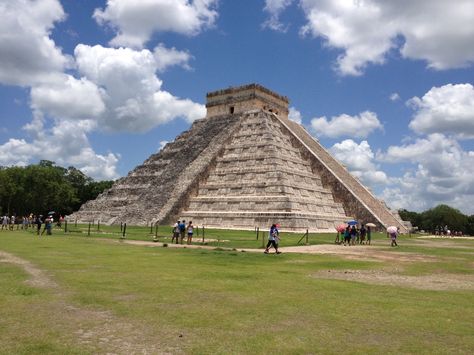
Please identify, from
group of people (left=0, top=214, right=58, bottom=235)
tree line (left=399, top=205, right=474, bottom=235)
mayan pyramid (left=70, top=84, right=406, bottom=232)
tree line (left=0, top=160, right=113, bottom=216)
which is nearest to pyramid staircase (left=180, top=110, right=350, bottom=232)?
mayan pyramid (left=70, top=84, right=406, bottom=232)

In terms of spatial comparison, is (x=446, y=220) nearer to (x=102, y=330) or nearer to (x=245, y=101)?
(x=245, y=101)

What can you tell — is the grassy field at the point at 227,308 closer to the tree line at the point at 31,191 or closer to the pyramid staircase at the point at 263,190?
the pyramid staircase at the point at 263,190

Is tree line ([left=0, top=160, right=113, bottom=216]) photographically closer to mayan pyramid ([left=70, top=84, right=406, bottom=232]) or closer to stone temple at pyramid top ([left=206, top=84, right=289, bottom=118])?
mayan pyramid ([left=70, top=84, right=406, bottom=232])

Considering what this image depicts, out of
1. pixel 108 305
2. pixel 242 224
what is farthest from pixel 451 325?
pixel 242 224

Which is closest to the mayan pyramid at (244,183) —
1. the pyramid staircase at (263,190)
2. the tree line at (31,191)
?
the pyramid staircase at (263,190)

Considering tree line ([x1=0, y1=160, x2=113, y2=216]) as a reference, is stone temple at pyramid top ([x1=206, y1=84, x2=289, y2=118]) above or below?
above

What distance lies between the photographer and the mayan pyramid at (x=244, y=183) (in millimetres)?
32031

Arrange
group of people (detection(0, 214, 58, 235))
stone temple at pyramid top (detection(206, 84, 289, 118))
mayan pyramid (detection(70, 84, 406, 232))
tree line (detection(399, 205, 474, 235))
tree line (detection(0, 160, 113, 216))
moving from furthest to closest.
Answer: tree line (detection(399, 205, 474, 235))
tree line (detection(0, 160, 113, 216))
stone temple at pyramid top (detection(206, 84, 289, 118))
mayan pyramid (detection(70, 84, 406, 232))
group of people (detection(0, 214, 58, 235))

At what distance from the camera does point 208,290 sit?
8914 mm

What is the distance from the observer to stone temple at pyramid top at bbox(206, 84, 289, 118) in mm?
43469

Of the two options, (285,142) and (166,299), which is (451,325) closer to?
(166,299)

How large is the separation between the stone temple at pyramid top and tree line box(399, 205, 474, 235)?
49564 mm

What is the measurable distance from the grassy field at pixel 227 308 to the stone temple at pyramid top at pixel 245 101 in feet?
105

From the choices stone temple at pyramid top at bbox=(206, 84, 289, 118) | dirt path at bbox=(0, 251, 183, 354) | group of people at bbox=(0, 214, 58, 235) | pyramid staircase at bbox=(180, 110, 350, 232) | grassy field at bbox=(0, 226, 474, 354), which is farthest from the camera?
stone temple at pyramid top at bbox=(206, 84, 289, 118)
